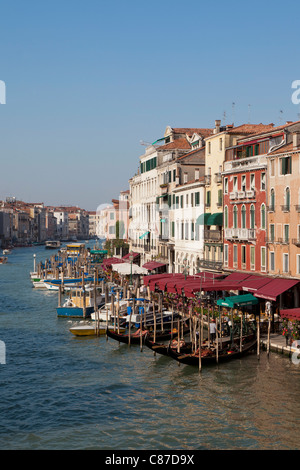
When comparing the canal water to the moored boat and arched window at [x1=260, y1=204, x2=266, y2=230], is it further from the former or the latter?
arched window at [x1=260, y1=204, x2=266, y2=230]

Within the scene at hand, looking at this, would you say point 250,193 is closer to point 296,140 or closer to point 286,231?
point 286,231

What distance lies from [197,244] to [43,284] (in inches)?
852

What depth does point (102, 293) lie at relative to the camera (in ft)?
145

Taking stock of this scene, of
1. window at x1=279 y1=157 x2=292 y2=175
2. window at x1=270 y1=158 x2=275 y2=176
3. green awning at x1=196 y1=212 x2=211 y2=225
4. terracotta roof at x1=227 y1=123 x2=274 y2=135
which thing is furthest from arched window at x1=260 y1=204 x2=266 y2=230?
green awning at x1=196 y1=212 x2=211 y2=225

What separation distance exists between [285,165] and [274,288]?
548 cm

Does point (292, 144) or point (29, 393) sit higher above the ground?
point (292, 144)

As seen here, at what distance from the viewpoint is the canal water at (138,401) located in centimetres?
1728

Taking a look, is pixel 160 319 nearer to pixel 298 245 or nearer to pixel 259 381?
pixel 298 245

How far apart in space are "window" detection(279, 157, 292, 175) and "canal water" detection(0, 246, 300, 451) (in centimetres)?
837

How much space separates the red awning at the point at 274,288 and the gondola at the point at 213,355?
2.39 m

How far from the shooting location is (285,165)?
29.2 metres

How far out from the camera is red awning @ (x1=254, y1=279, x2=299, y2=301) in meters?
27.5

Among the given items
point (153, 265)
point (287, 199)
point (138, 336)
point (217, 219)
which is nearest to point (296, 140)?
point (287, 199)
